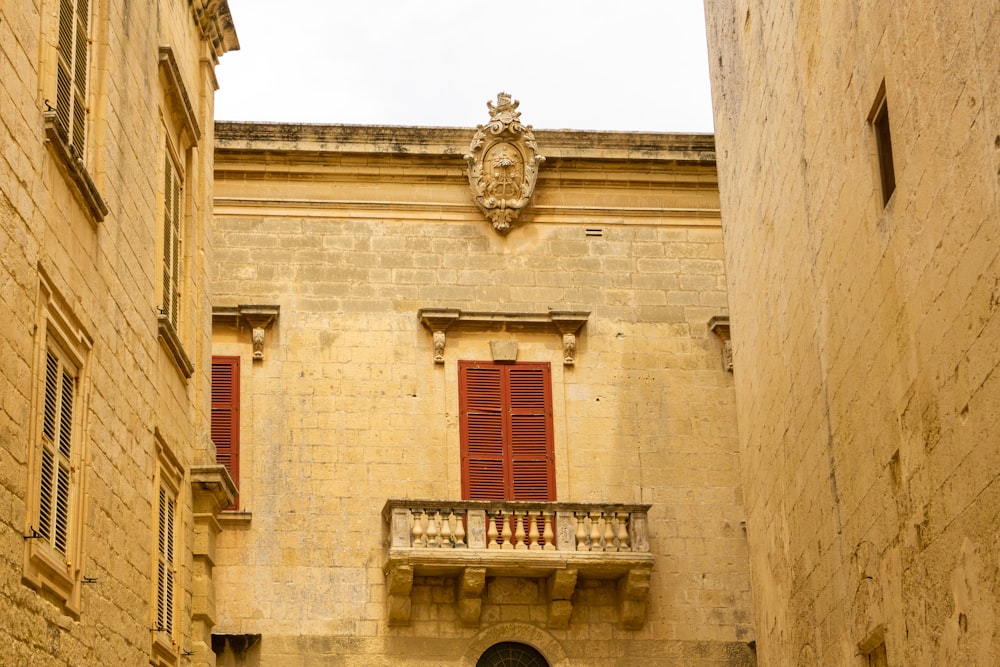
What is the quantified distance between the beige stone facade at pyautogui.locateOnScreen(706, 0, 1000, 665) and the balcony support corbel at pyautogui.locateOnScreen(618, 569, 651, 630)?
3585mm

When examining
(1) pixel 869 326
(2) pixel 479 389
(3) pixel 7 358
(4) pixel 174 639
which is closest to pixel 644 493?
(2) pixel 479 389

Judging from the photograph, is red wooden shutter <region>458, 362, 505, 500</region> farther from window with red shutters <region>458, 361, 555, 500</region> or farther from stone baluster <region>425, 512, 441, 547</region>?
stone baluster <region>425, 512, 441, 547</region>

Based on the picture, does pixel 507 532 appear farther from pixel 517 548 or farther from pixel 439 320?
pixel 439 320

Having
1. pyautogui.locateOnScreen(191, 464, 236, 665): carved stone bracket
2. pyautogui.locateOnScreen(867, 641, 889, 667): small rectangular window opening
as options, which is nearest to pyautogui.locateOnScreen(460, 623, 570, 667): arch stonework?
pyautogui.locateOnScreen(191, 464, 236, 665): carved stone bracket

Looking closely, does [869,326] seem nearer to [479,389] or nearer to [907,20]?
Result: [907,20]

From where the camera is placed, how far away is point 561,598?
1917 centimetres

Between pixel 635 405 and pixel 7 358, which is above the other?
pixel 635 405

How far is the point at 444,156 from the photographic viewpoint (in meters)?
20.8

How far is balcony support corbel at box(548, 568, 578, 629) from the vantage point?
18875mm

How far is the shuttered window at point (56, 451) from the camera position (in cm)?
935

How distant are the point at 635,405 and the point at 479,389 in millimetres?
1949

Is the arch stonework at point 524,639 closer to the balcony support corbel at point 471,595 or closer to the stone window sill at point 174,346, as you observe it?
the balcony support corbel at point 471,595

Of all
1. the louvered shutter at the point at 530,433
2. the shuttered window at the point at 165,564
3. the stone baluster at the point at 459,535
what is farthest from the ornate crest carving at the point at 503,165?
the shuttered window at the point at 165,564

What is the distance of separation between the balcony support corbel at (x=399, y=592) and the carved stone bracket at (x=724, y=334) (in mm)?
4845
